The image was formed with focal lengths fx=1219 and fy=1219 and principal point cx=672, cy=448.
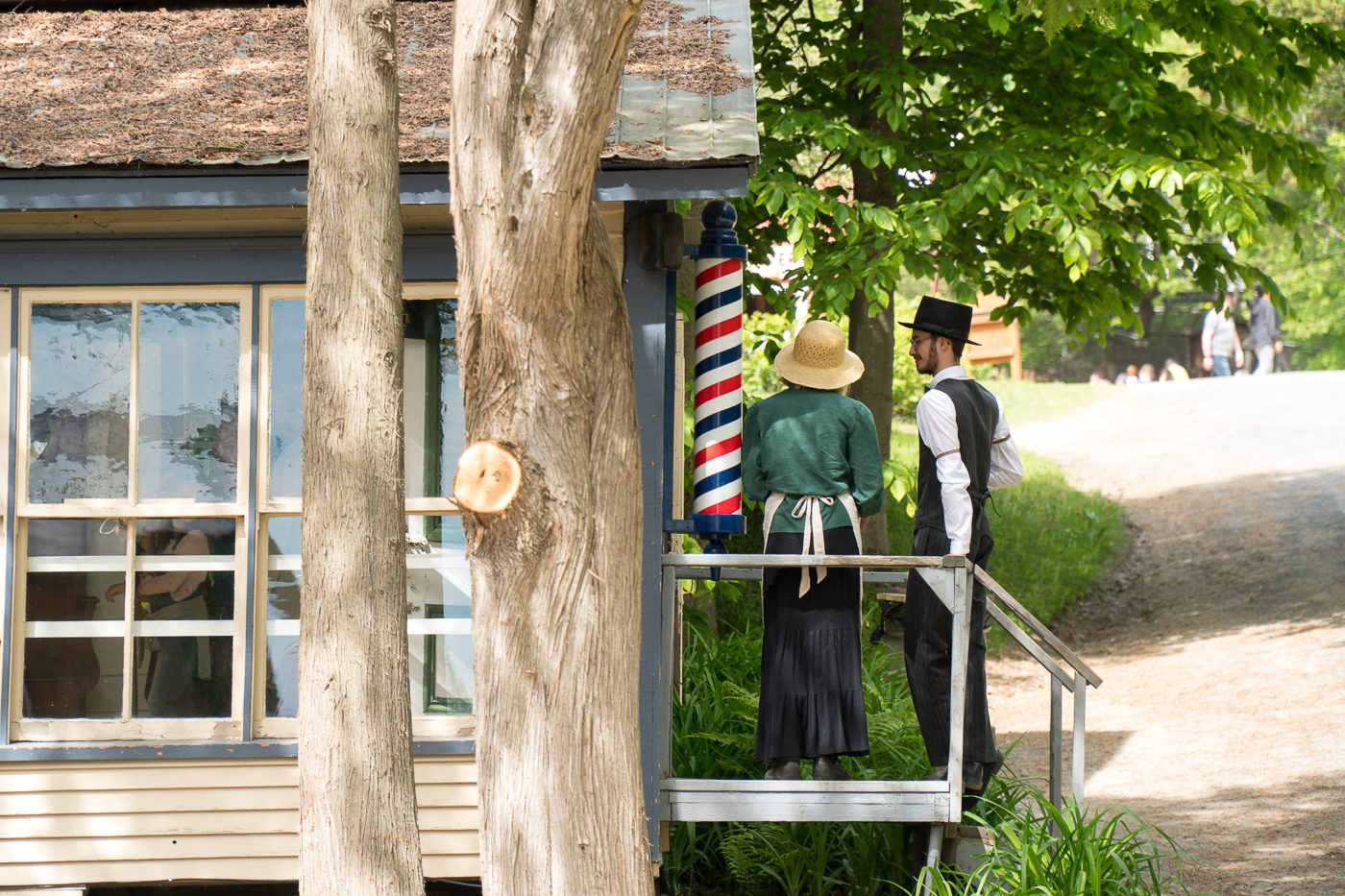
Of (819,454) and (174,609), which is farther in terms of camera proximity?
(174,609)

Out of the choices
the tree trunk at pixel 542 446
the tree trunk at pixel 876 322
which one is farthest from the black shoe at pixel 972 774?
the tree trunk at pixel 876 322

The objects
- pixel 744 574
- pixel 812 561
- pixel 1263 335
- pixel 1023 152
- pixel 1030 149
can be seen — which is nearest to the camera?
pixel 812 561

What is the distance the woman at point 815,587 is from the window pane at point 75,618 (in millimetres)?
2748

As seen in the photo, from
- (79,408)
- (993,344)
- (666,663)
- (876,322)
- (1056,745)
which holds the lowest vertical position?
(1056,745)

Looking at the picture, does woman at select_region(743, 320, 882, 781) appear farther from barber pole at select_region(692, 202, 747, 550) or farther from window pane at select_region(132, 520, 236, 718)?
window pane at select_region(132, 520, 236, 718)

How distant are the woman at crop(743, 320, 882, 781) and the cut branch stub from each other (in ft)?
7.27

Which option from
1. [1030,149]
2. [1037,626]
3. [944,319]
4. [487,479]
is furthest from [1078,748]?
[1030,149]

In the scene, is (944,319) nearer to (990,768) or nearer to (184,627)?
(990,768)

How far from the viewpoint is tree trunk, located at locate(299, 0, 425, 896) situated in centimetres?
360

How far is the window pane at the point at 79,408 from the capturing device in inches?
205

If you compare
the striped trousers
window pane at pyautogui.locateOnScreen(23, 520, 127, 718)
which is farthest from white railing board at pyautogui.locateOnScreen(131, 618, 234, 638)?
the striped trousers

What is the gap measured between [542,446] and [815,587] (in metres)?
2.28

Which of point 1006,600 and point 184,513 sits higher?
point 184,513

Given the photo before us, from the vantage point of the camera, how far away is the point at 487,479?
118 inches
